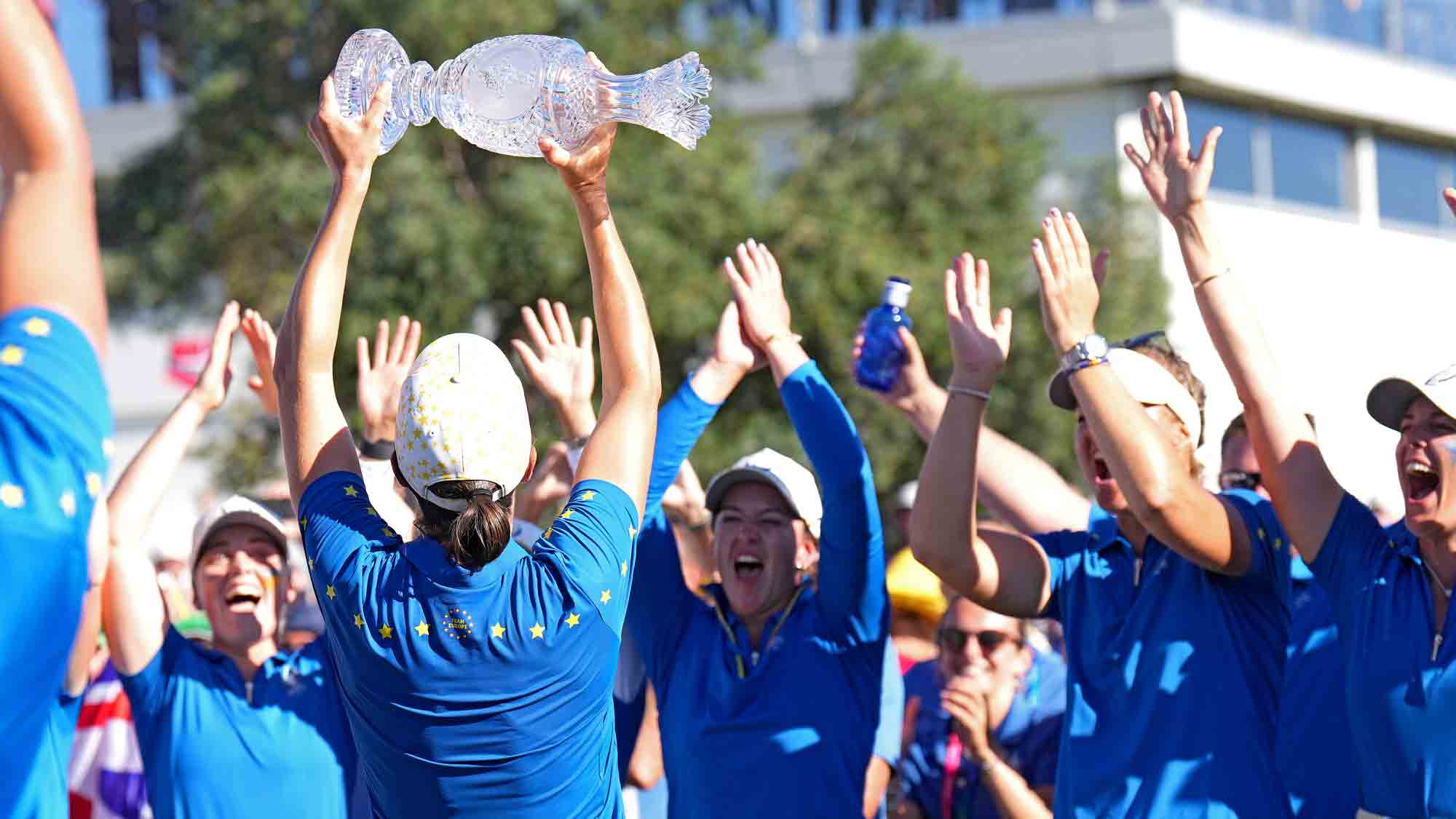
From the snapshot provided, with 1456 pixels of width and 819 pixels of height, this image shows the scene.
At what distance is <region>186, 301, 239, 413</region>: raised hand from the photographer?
175 inches

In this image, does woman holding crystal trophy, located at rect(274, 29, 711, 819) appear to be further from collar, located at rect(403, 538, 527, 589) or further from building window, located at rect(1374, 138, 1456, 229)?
building window, located at rect(1374, 138, 1456, 229)

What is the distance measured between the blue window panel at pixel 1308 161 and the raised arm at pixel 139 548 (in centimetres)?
2168

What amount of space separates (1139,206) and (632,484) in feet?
61.8

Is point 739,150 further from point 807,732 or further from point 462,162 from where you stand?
point 807,732

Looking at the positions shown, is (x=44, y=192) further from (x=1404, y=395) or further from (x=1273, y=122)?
(x=1273, y=122)

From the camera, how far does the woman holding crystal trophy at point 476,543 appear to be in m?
2.95

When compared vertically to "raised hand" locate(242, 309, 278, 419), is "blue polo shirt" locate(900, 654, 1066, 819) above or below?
below

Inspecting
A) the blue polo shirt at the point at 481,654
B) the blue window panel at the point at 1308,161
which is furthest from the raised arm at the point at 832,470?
the blue window panel at the point at 1308,161

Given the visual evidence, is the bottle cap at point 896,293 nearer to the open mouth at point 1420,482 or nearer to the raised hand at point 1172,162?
the raised hand at point 1172,162

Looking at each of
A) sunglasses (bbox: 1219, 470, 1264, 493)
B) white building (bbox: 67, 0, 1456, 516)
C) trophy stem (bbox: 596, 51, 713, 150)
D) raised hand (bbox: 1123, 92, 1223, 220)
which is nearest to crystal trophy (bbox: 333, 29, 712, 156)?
trophy stem (bbox: 596, 51, 713, 150)

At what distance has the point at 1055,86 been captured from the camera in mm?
23281

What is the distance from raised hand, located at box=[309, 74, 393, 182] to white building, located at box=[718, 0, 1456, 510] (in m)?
19.6

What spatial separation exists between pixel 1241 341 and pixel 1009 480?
0.92 meters

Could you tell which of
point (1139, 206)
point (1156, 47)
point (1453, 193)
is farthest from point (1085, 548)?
point (1156, 47)
